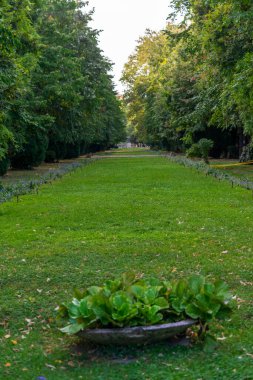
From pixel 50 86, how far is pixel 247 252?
65.0ft

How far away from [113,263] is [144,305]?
294 centimetres

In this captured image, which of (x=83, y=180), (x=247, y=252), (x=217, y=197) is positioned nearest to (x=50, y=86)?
(x=83, y=180)

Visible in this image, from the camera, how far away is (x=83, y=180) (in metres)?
22.0

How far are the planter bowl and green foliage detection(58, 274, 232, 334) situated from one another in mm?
55

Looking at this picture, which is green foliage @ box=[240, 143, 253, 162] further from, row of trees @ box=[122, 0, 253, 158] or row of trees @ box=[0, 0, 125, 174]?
row of trees @ box=[0, 0, 125, 174]

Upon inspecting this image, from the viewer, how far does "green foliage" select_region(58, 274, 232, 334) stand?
13.5 ft

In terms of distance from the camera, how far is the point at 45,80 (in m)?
25.8

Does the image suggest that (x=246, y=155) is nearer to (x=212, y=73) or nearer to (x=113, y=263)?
(x=212, y=73)

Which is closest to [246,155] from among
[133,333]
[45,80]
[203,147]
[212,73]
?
[203,147]

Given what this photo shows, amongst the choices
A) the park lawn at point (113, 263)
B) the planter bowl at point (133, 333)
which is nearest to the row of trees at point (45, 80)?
the park lawn at point (113, 263)

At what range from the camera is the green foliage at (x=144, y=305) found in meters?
4.12

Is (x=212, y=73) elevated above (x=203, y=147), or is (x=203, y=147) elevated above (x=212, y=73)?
(x=212, y=73)

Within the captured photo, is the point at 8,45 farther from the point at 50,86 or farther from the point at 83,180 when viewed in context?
the point at 50,86

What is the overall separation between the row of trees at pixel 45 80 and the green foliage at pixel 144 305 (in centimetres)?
601
